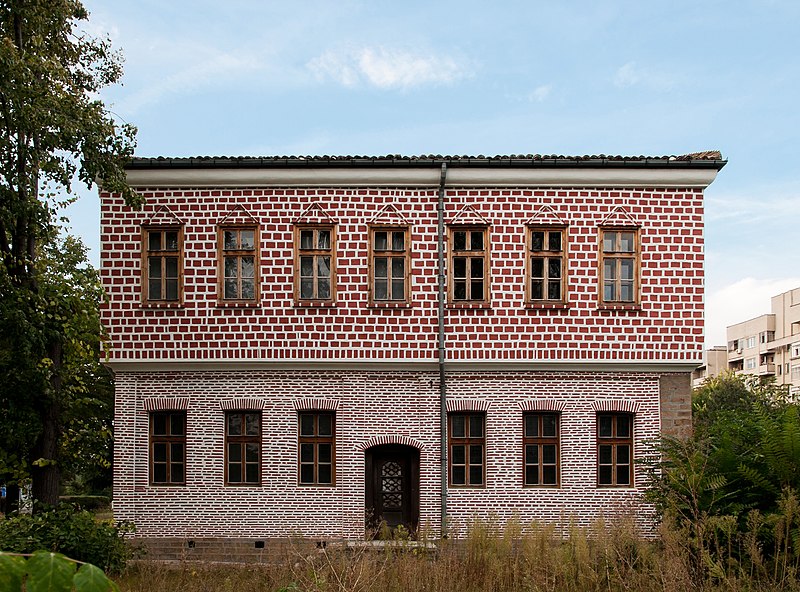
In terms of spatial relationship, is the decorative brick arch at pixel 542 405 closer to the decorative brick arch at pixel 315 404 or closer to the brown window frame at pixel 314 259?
the decorative brick arch at pixel 315 404

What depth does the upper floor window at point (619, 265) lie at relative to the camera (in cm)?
1773

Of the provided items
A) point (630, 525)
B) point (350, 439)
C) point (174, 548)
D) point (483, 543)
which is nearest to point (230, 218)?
point (350, 439)

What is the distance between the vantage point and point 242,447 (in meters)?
17.5

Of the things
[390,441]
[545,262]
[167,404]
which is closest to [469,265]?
[545,262]

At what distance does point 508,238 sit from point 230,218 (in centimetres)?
555

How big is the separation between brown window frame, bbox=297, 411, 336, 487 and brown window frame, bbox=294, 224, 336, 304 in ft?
7.43

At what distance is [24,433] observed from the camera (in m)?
15.9

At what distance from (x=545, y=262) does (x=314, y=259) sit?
461 centimetres

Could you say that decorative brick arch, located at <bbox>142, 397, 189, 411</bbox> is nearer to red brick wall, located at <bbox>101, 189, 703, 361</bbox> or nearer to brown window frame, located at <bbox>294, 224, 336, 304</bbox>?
red brick wall, located at <bbox>101, 189, 703, 361</bbox>

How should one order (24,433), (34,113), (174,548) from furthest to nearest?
(174,548), (24,433), (34,113)

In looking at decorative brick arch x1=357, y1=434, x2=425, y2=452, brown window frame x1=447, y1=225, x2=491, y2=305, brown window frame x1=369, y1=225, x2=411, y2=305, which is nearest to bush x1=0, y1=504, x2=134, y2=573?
decorative brick arch x1=357, y1=434, x2=425, y2=452

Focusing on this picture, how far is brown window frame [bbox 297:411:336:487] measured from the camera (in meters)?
17.3

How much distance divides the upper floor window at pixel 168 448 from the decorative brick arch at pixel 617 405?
821 centimetres

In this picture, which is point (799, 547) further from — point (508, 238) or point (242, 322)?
point (242, 322)
